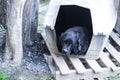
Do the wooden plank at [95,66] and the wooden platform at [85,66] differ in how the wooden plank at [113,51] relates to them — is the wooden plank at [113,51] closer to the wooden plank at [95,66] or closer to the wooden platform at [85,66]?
the wooden platform at [85,66]

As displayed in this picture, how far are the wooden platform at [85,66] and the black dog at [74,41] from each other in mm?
126

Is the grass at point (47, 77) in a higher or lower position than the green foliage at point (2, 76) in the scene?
lower

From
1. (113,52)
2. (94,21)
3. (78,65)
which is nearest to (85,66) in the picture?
(78,65)

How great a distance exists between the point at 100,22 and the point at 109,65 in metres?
0.50

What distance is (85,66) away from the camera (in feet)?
12.2

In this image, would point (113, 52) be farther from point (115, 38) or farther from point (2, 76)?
point (2, 76)

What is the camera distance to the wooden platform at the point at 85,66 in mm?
3420

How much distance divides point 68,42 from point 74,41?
7 cm

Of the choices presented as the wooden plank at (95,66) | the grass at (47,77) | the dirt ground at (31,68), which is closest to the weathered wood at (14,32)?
the dirt ground at (31,68)

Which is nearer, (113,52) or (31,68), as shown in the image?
(31,68)

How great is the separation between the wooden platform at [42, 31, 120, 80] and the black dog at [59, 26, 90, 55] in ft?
0.41

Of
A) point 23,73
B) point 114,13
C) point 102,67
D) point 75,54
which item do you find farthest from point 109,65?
point 23,73

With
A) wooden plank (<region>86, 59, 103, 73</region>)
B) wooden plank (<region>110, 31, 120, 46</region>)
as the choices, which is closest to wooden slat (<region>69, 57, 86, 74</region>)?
wooden plank (<region>86, 59, 103, 73</region>)

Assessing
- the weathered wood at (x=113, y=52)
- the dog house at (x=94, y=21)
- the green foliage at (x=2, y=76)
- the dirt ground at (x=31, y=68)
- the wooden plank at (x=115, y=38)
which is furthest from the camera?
the wooden plank at (x=115, y=38)
